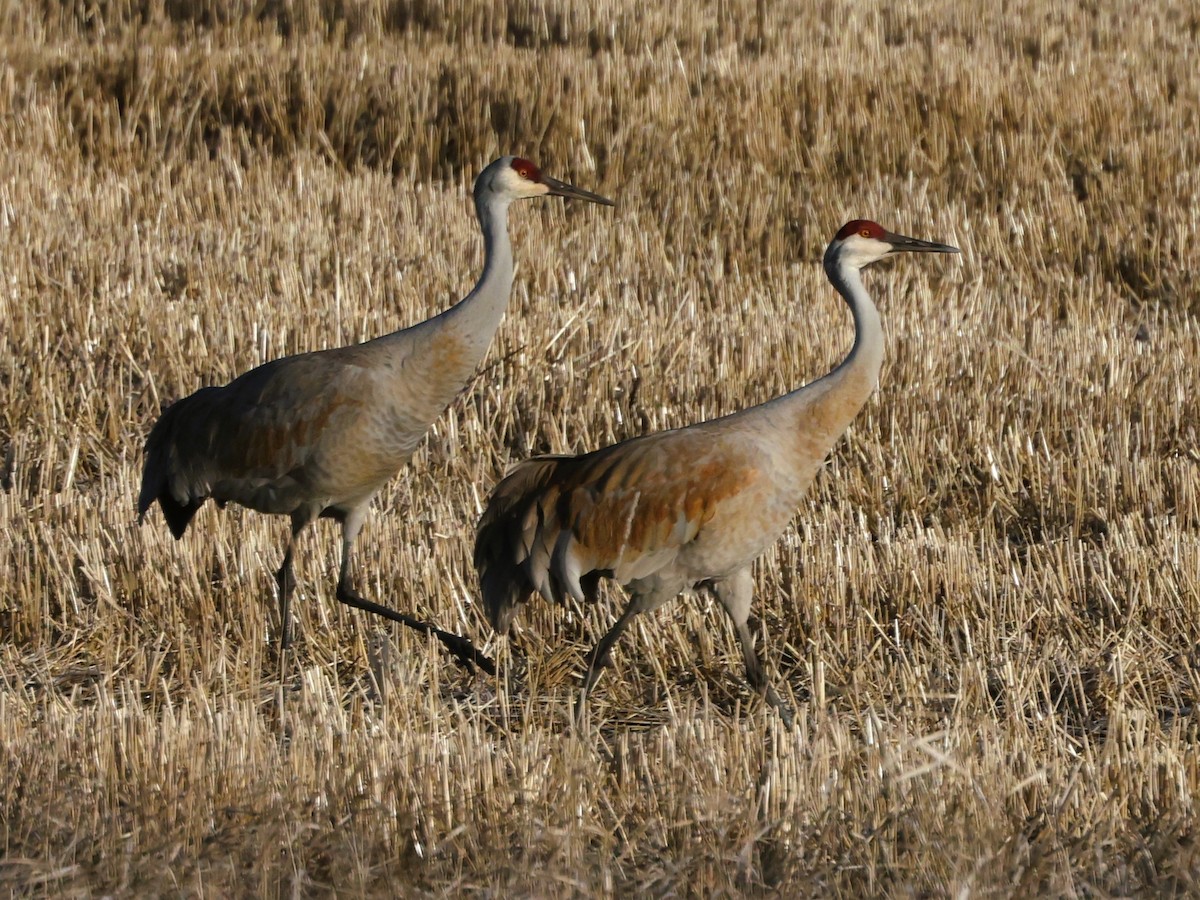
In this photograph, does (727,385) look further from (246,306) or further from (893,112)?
(893,112)

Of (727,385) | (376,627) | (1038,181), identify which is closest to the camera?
(376,627)

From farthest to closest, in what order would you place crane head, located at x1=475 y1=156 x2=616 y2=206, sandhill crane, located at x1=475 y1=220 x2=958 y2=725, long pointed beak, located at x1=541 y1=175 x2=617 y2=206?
long pointed beak, located at x1=541 y1=175 x2=617 y2=206
crane head, located at x1=475 y1=156 x2=616 y2=206
sandhill crane, located at x1=475 y1=220 x2=958 y2=725

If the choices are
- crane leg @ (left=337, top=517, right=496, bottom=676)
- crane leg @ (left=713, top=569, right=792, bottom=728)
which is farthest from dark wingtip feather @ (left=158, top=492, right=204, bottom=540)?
crane leg @ (left=713, top=569, right=792, bottom=728)

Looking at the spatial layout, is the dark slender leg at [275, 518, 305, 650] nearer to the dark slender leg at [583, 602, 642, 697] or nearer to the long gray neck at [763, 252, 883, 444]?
the dark slender leg at [583, 602, 642, 697]

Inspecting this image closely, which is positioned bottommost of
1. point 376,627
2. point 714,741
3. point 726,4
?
point 376,627

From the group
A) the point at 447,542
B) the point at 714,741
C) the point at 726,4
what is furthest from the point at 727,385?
the point at 726,4

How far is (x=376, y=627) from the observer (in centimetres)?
505

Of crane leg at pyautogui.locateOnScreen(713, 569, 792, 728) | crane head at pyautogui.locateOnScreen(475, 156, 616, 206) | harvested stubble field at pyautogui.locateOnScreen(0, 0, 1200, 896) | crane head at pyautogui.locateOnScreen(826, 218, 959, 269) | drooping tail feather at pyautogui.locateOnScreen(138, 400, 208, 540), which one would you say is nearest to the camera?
harvested stubble field at pyautogui.locateOnScreen(0, 0, 1200, 896)

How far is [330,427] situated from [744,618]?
4.30ft

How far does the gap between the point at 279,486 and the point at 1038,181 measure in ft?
21.1

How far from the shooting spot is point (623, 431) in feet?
21.4

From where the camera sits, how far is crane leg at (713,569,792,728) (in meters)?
4.24

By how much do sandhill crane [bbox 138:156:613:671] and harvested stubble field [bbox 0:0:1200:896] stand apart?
23 cm

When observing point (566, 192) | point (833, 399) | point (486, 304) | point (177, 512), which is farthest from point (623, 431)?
point (833, 399)
